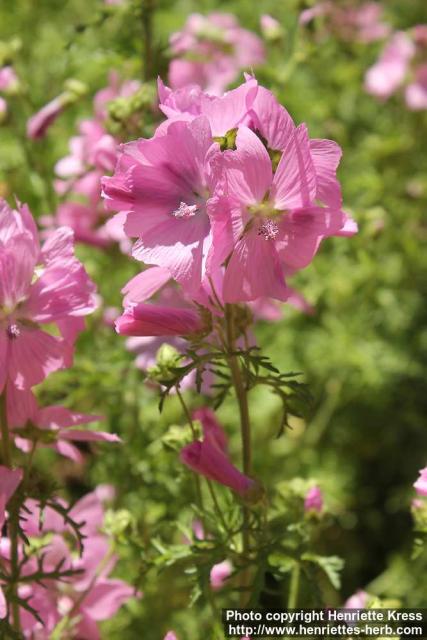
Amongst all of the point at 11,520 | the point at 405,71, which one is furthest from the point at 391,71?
the point at 11,520

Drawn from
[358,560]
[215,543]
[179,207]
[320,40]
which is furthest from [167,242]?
[320,40]

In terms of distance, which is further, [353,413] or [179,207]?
[353,413]

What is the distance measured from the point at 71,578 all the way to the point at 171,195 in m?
0.63

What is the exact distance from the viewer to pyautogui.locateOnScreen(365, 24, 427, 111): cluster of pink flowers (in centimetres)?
262

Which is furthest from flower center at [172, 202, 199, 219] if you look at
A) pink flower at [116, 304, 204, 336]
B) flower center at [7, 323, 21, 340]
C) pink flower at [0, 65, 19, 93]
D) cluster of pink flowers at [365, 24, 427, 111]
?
cluster of pink flowers at [365, 24, 427, 111]

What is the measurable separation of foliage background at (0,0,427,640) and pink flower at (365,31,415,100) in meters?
0.09

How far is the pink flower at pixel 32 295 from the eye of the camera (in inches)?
41.5

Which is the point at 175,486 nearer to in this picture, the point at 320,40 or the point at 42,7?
the point at 320,40

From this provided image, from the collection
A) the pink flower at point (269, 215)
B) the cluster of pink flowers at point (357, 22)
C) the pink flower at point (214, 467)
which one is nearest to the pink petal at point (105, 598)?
the pink flower at point (214, 467)

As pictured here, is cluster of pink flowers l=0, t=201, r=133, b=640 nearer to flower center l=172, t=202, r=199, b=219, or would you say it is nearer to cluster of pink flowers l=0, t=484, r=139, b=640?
cluster of pink flowers l=0, t=484, r=139, b=640

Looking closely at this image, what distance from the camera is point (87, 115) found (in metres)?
2.54

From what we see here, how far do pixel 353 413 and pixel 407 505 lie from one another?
28cm

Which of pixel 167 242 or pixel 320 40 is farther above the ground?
pixel 167 242

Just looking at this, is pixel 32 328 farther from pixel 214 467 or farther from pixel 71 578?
pixel 71 578
